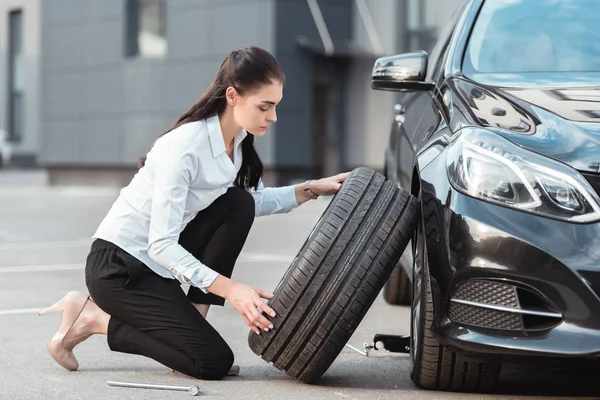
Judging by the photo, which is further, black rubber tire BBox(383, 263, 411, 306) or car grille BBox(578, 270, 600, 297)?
black rubber tire BBox(383, 263, 411, 306)

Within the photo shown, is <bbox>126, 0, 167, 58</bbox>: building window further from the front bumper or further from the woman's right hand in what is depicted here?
the front bumper

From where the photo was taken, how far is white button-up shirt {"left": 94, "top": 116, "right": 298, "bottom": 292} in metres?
3.71

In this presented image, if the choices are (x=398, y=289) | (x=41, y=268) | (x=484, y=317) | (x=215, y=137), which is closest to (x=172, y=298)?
(x=215, y=137)

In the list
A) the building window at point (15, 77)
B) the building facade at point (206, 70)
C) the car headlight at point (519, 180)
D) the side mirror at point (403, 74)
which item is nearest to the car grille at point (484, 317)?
the car headlight at point (519, 180)

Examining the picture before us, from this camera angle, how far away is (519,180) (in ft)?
10.5

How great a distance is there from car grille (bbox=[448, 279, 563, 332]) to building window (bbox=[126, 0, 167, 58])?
18764mm

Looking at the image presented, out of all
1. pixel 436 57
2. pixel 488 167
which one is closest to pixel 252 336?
pixel 488 167

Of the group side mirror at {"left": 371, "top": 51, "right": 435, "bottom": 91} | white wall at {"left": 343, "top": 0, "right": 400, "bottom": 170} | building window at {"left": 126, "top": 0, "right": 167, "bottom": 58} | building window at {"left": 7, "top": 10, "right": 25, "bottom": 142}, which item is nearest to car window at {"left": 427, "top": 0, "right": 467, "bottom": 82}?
side mirror at {"left": 371, "top": 51, "right": 435, "bottom": 91}

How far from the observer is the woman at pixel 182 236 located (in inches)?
148

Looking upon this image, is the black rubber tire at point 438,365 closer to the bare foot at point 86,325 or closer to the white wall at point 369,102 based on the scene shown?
the bare foot at point 86,325

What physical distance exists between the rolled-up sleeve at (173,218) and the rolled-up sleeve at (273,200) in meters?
0.58

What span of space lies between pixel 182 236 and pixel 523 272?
1.41m

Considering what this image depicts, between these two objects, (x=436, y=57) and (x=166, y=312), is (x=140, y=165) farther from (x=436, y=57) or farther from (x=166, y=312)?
(x=436, y=57)

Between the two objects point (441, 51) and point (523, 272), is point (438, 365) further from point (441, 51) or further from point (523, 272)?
point (441, 51)
